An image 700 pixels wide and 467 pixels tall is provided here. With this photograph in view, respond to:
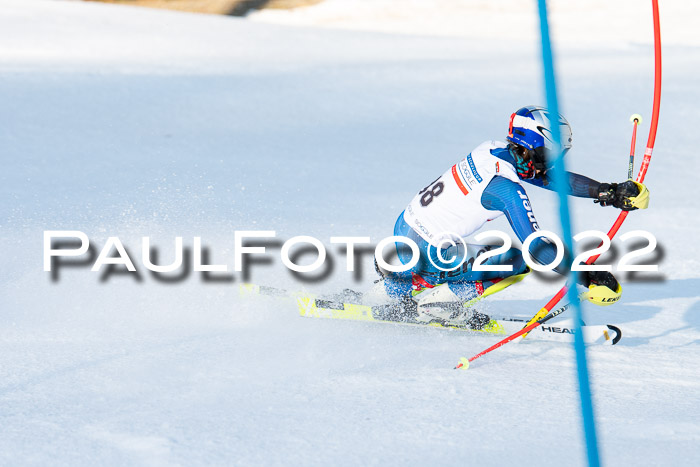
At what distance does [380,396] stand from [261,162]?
16.7ft

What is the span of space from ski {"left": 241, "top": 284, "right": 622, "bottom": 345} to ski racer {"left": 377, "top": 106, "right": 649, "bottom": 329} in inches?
2.3

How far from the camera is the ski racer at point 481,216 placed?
4.31 metres

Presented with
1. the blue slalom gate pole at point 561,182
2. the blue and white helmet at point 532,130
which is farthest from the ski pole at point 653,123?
the blue slalom gate pole at point 561,182

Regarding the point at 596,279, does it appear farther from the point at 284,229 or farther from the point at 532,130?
the point at 284,229

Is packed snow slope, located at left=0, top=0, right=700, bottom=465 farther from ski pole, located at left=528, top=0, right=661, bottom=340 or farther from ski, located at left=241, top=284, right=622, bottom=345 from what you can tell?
ski pole, located at left=528, top=0, right=661, bottom=340

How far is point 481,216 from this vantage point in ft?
15.0

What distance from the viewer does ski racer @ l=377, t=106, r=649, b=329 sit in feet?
14.1

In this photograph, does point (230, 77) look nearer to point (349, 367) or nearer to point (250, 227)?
point (250, 227)

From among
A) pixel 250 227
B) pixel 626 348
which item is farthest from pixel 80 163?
pixel 626 348

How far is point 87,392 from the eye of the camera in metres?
3.78

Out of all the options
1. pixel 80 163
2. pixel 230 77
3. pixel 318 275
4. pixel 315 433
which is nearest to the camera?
pixel 315 433

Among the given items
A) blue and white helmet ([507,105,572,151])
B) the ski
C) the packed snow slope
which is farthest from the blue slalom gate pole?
the ski

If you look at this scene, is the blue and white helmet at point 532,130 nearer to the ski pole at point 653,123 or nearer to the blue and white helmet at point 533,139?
the blue and white helmet at point 533,139

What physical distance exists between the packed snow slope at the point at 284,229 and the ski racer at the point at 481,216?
26 cm
